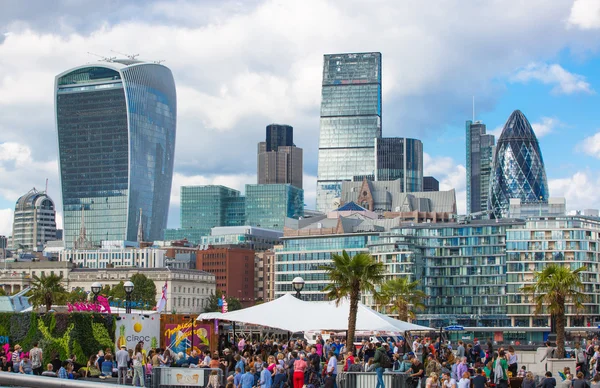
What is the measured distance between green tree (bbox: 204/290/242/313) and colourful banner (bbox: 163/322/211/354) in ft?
431

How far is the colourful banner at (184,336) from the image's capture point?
37.9m

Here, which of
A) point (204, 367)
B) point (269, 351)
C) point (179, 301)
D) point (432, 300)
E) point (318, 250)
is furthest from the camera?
point (179, 301)

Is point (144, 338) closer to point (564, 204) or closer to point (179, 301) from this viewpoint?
point (179, 301)

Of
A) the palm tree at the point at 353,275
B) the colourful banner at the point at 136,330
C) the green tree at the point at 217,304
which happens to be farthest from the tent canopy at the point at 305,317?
the green tree at the point at 217,304

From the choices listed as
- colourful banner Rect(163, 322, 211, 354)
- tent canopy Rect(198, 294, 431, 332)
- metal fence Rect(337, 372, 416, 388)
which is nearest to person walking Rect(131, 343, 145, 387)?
metal fence Rect(337, 372, 416, 388)

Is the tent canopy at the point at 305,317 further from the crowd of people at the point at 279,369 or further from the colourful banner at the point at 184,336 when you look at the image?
the crowd of people at the point at 279,369

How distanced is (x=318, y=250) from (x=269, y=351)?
135020 millimetres

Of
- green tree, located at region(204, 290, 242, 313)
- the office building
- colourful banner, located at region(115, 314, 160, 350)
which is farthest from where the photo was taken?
green tree, located at region(204, 290, 242, 313)

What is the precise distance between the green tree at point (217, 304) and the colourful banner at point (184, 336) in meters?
131

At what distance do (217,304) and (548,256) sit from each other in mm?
56060

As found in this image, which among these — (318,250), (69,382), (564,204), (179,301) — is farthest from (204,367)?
(564,204)

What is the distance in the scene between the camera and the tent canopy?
37875 millimetres

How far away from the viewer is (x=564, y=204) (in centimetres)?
19775

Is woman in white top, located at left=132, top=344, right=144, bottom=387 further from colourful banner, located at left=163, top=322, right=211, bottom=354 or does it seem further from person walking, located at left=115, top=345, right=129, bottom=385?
colourful banner, located at left=163, top=322, right=211, bottom=354
